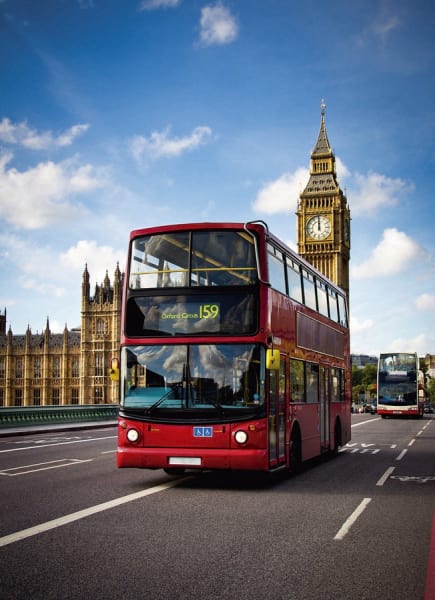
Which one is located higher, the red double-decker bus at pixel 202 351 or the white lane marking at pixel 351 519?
the red double-decker bus at pixel 202 351

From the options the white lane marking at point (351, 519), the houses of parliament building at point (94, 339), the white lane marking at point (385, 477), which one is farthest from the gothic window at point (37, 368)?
the white lane marking at point (351, 519)

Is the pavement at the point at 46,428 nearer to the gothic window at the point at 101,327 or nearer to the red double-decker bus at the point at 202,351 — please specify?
the red double-decker bus at the point at 202,351

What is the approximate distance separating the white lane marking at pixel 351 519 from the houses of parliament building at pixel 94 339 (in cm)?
9683

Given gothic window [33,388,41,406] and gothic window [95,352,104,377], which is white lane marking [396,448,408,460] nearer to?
gothic window [95,352,104,377]

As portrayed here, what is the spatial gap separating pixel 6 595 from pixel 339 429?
12879 millimetres

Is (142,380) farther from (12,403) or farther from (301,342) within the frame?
(12,403)

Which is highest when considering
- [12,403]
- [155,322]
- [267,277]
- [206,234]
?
[206,234]

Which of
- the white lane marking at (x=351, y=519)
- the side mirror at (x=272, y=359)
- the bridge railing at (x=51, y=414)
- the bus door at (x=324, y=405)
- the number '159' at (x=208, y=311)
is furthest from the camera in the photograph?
the bridge railing at (x=51, y=414)

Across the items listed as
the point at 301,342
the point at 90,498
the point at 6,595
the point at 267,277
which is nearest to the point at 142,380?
the point at 90,498

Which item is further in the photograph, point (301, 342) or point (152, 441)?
point (301, 342)

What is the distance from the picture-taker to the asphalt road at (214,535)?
539cm

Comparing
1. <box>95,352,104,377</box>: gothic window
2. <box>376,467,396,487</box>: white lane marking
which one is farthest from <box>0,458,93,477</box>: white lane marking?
<box>95,352,104,377</box>: gothic window

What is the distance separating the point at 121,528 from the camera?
7.39 m

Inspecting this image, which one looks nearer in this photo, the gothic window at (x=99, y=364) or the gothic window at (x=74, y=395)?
the gothic window at (x=99, y=364)
